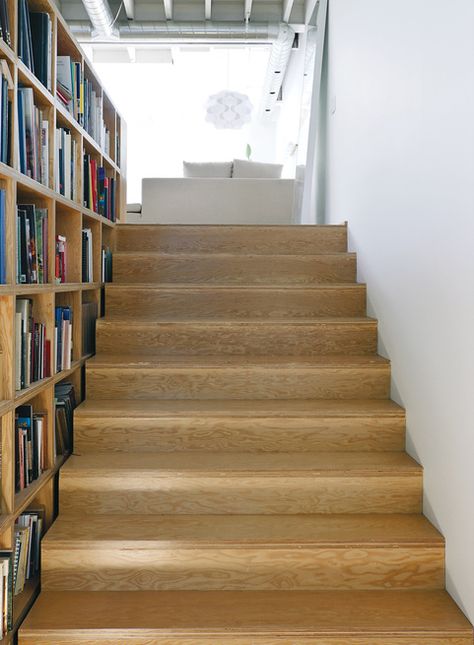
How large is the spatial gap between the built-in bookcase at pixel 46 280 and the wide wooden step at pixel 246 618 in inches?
6.5

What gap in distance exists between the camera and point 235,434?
83.0 inches

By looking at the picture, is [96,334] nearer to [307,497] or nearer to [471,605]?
[307,497]

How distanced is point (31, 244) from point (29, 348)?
34 cm

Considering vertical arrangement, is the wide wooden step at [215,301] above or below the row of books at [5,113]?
below

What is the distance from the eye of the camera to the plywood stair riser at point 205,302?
2.79 meters

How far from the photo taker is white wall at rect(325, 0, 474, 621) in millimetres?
1570

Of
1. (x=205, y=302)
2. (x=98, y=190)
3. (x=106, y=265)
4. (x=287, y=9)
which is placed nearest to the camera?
(x=98, y=190)

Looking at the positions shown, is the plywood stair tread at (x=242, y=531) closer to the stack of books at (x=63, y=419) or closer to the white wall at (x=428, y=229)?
the white wall at (x=428, y=229)

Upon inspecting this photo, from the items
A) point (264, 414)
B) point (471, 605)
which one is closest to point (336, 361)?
point (264, 414)

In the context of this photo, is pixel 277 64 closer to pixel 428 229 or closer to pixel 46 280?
Result: pixel 428 229

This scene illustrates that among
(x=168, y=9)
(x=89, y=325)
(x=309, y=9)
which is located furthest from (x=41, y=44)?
(x=168, y=9)

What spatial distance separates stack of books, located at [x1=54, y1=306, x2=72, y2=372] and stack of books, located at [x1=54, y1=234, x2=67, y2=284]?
128 millimetres

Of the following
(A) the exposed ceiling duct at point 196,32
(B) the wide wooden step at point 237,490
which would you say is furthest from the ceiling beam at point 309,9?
(B) the wide wooden step at point 237,490

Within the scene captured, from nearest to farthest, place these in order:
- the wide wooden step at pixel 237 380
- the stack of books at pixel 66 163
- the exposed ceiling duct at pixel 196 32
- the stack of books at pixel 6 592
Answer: the stack of books at pixel 6 592 < the stack of books at pixel 66 163 < the wide wooden step at pixel 237 380 < the exposed ceiling duct at pixel 196 32
